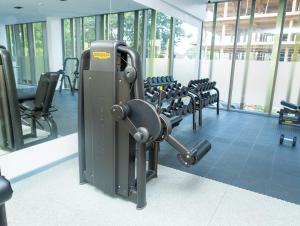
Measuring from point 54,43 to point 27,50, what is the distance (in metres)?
0.78

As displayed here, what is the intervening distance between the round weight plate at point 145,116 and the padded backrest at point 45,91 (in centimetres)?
158

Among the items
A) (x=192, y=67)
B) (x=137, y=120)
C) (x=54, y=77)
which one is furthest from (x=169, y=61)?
(x=137, y=120)

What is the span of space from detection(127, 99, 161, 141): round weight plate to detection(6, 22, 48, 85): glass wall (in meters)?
1.69

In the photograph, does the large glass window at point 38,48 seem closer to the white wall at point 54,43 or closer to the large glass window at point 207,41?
the white wall at point 54,43

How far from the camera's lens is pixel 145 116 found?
169cm

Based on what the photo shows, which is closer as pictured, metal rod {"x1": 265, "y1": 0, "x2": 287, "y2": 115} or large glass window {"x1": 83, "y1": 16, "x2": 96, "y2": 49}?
large glass window {"x1": 83, "y1": 16, "x2": 96, "y2": 49}

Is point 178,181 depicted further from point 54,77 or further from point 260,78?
point 260,78

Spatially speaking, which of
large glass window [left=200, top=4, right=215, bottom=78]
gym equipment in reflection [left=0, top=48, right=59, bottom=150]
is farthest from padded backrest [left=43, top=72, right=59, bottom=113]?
large glass window [left=200, top=4, right=215, bottom=78]

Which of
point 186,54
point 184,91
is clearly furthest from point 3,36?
point 186,54

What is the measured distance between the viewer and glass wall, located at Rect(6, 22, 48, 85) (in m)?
2.76

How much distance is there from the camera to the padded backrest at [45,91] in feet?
9.45

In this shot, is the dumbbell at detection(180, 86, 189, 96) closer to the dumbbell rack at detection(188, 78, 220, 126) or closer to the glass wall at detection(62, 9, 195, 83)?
the dumbbell rack at detection(188, 78, 220, 126)

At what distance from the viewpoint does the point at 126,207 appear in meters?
1.96

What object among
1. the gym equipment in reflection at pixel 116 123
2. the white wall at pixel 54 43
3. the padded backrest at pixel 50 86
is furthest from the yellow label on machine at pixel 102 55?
the white wall at pixel 54 43
